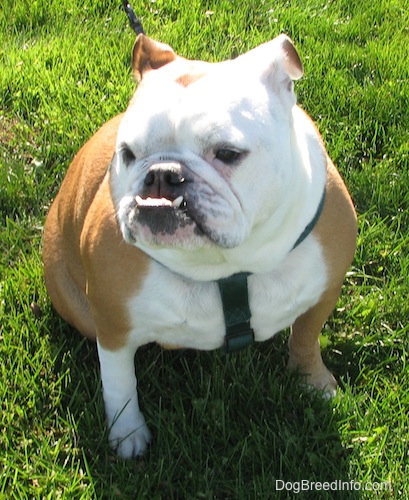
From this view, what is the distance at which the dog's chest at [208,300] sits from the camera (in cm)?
235

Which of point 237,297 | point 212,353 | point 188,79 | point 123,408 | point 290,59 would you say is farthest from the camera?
point 212,353

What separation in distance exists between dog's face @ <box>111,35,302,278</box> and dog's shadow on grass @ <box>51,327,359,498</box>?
0.85 meters

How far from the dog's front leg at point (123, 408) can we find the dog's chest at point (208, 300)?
154 mm

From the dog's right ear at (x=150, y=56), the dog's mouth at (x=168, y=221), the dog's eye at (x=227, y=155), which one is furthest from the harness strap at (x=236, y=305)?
the dog's right ear at (x=150, y=56)

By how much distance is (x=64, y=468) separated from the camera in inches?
104

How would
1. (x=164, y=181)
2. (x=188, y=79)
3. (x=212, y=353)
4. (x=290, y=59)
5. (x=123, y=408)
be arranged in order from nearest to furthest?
1. (x=164, y=181)
2. (x=188, y=79)
3. (x=290, y=59)
4. (x=123, y=408)
5. (x=212, y=353)

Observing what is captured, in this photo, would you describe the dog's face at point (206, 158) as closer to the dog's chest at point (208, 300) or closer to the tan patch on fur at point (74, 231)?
the dog's chest at point (208, 300)

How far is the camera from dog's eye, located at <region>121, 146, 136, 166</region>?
2.13 meters

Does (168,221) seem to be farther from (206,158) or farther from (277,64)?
(277,64)

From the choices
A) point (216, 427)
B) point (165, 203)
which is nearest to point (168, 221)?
point (165, 203)

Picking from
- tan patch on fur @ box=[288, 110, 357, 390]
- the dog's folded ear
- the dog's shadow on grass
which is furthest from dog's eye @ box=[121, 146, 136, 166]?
the dog's shadow on grass

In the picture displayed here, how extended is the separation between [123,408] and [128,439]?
0.41 feet

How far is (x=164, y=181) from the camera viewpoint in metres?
1.98

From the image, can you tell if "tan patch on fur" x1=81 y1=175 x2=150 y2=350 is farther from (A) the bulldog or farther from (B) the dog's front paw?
(B) the dog's front paw
